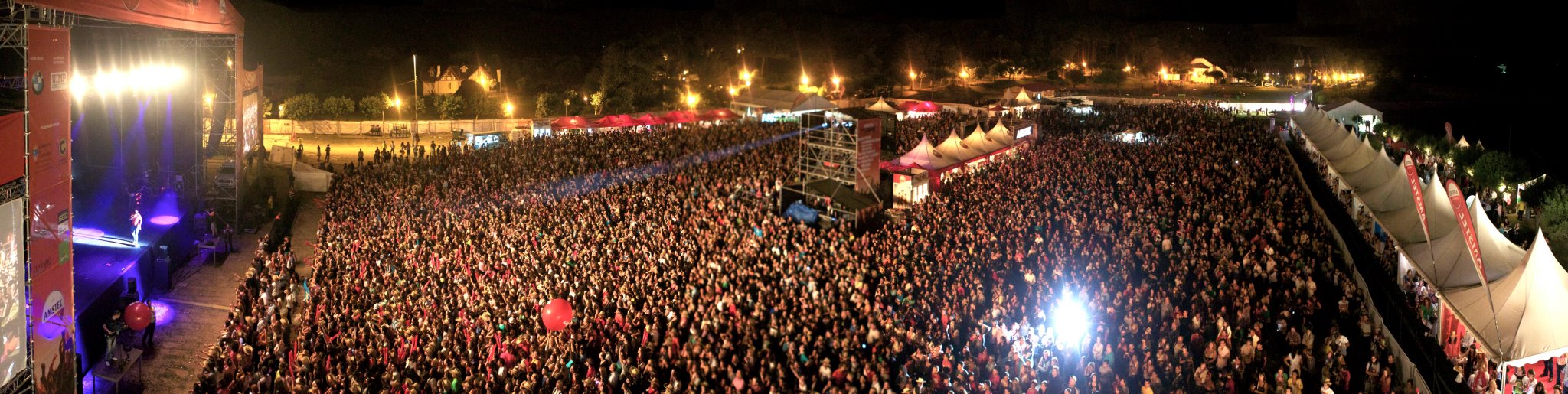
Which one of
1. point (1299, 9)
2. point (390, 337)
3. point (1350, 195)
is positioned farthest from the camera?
point (1299, 9)

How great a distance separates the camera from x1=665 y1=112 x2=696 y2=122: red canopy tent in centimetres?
3234

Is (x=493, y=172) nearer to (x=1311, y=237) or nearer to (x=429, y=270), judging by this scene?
(x=429, y=270)

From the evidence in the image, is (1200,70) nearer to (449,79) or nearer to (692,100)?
(692,100)

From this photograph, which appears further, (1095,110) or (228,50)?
(1095,110)

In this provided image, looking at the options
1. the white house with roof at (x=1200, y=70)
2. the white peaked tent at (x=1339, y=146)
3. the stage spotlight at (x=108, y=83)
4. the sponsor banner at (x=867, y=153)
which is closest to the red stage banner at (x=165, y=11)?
the stage spotlight at (x=108, y=83)

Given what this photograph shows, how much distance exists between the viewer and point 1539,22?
5900 cm

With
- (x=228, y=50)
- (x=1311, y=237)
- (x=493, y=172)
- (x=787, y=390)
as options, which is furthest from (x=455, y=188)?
(x=1311, y=237)

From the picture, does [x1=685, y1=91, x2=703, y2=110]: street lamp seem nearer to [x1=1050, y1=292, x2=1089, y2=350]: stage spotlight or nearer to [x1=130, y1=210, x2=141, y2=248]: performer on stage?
[x1=130, y1=210, x2=141, y2=248]: performer on stage

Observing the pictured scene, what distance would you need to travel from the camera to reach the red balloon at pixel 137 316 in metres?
13.0

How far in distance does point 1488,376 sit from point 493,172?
1719 cm

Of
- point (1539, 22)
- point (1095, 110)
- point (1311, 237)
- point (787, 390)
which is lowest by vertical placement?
point (787, 390)

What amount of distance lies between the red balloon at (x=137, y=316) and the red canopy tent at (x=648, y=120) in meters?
18.7

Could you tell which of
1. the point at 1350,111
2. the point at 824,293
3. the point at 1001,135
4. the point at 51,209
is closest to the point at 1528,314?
the point at 824,293

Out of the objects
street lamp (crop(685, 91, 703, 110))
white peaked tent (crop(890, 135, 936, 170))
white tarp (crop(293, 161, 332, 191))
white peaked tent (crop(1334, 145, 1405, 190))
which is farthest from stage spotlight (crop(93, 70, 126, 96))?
street lamp (crop(685, 91, 703, 110))
